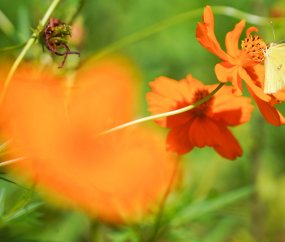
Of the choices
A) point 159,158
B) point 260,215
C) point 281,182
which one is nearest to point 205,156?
point 281,182

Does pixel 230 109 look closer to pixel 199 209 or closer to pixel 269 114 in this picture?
pixel 269 114

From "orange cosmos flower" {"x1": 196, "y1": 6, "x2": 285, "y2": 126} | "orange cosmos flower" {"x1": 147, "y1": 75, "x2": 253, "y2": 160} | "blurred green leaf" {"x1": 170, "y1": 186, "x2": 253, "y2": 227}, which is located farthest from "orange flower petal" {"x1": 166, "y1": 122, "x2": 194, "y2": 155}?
"blurred green leaf" {"x1": 170, "y1": 186, "x2": 253, "y2": 227}

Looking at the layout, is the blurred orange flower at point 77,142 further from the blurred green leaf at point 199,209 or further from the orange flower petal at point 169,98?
the blurred green leaf at point 199,209

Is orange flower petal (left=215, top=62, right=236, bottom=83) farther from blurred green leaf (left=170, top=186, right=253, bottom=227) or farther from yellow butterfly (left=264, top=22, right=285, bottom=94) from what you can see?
blurred green leaf (left=170, top=186, right=253, bottom=227)

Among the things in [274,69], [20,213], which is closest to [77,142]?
[20,213]

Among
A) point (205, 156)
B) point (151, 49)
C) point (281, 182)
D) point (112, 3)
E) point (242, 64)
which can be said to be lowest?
point (281, 182)

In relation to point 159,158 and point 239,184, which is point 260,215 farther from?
point 159,158
